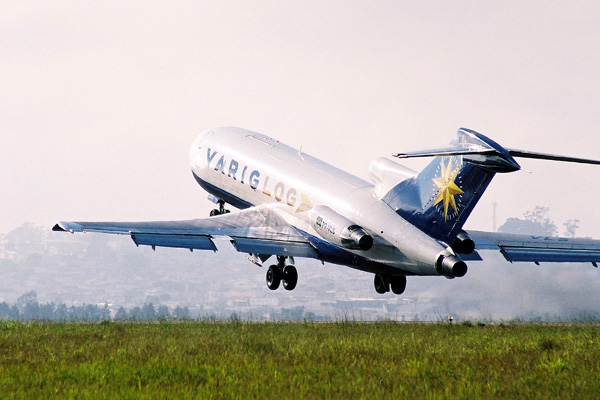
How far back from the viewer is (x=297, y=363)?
63.5ft

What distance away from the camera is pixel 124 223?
103ft

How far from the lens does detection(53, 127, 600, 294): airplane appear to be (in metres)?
27.0

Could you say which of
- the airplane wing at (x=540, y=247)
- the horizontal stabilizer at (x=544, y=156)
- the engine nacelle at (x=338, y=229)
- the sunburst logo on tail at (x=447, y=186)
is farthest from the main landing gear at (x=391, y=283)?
the horizontal stabilizer at (x=544, y=156)

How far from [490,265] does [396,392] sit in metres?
56.8

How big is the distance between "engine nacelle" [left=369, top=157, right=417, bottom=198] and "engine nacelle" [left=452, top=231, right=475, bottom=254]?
2459 mm

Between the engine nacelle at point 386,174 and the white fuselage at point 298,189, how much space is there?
401mm

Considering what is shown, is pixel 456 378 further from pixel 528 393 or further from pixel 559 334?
pixel 559 334

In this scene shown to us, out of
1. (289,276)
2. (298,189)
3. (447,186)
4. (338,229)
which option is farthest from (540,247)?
(289,276)

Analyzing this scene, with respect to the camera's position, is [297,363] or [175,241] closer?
[297,363]

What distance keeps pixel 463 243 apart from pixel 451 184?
2.48 meters

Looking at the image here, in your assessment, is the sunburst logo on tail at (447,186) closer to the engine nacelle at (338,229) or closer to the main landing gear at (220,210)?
the engine nacelle at (338,229)

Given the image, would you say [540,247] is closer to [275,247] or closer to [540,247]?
[540,247]

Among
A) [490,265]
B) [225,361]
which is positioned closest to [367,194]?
[225,361]

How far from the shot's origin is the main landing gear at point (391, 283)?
33312mm
